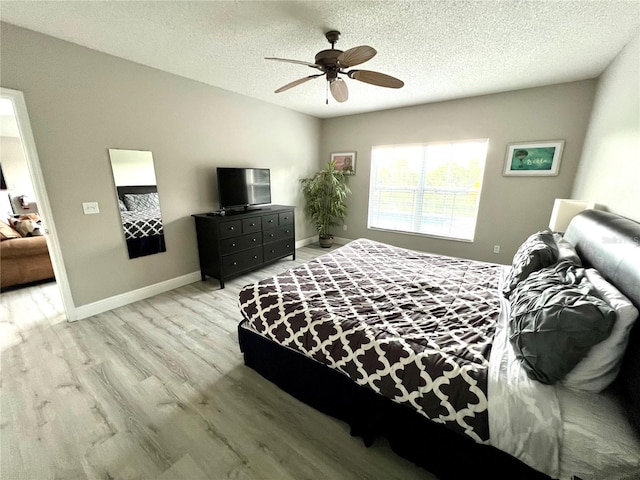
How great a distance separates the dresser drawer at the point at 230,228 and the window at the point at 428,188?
2.63 m

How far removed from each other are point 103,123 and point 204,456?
301 cm

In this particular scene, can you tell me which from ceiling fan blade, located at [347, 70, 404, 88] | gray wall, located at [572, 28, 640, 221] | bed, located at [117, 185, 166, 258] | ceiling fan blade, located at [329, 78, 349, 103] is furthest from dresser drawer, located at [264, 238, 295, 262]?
gray wall, located at [572, 28, 640, 221]

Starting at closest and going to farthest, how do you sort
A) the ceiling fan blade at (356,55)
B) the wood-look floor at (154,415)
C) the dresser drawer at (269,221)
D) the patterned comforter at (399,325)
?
the patterned comforter at (399,325) < the wood-look floor at (154,415) < the ceiling fan blade at (356,55) < the dresser drawer at (269,221)

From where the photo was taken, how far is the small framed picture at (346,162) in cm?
486

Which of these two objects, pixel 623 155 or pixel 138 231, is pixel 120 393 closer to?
pixel 138 231

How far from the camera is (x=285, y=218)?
405 cm

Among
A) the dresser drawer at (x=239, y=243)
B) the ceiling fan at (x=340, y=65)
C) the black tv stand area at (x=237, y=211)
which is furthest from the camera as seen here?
the black tv stand area at (x=237, y=211)

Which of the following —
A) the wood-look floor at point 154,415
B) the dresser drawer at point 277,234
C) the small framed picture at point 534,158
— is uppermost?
the small framed picture at point 534,158

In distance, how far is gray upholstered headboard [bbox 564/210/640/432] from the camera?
87 centimetres

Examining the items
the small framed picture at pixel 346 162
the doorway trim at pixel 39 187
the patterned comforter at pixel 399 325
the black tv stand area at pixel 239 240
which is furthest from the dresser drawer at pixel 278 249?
the doorway trim at pixel 39 187

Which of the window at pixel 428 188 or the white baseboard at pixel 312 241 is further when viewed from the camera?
the white baseboard at pixel 312 241

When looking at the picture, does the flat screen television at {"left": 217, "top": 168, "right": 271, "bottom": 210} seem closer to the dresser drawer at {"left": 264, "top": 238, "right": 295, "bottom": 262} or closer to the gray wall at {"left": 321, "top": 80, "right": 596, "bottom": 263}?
the dresser drawer at {"left": 264, "top": 238, "right": 295, "bottom": 262}

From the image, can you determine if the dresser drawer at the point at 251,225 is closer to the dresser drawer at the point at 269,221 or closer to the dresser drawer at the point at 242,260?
the dresser drawer at the point at 269,221

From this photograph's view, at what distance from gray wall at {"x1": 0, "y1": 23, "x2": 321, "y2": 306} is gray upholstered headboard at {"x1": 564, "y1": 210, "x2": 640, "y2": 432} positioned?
378 centimetres
